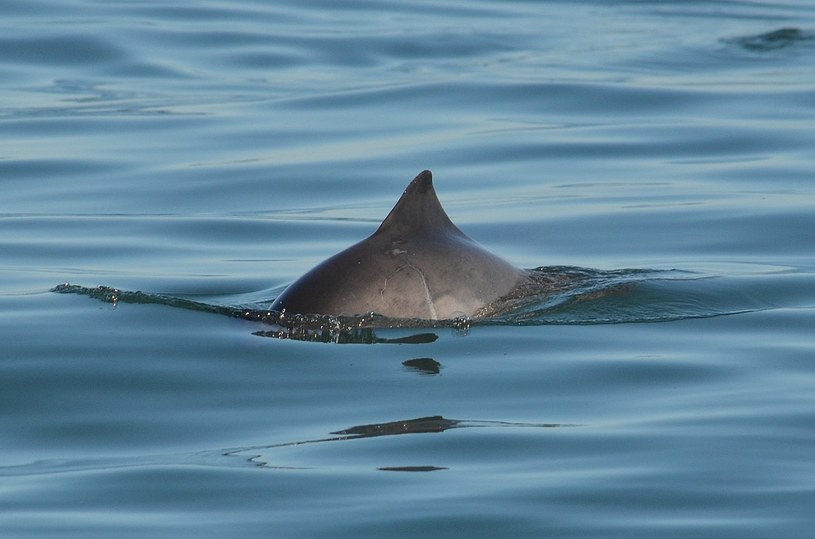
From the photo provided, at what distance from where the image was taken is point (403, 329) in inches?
334

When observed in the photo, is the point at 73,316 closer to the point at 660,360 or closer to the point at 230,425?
the point at 230,425

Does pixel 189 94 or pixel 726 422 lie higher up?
pixel 189 94

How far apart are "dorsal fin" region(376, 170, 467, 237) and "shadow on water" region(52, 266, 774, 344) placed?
0.49 m

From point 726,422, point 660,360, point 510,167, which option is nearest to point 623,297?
point 660,360

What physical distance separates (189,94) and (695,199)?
355 inches

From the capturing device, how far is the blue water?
6090 mm

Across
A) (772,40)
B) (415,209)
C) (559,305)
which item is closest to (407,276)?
(415,209)

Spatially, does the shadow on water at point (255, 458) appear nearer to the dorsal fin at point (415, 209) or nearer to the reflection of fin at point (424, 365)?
the reflection of fin at point (424, 365)

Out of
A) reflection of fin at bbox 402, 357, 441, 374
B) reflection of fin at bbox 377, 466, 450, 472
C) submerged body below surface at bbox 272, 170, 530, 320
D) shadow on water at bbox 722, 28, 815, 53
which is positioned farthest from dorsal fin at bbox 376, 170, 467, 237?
shadow on water at bbox 722, 28, 815, 53

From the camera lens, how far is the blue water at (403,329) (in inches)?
240

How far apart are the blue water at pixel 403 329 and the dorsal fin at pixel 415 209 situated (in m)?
0.57

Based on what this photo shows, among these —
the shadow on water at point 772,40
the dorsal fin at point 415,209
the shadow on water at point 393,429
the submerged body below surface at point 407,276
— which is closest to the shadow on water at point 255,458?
the shadow on water at point 393,429

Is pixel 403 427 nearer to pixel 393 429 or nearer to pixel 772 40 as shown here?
pixel 393 429

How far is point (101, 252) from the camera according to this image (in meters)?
12.0
